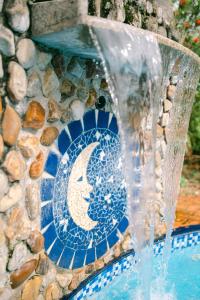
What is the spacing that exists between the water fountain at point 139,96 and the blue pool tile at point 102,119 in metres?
0.06

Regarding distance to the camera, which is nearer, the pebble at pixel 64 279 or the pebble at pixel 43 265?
the pebble at pixel 43 265

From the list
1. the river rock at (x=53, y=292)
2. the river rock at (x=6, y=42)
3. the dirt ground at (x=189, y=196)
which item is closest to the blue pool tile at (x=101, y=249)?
the river rock at (x=53, y=292)

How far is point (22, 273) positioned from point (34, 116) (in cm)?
68

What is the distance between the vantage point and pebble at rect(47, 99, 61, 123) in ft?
5.95

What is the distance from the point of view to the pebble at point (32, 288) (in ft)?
5.79

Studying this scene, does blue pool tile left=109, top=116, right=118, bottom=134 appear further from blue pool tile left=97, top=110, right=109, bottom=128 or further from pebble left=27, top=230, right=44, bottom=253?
pebble left=27, top=230, right=44, bottom=253

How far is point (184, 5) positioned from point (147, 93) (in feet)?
9.08

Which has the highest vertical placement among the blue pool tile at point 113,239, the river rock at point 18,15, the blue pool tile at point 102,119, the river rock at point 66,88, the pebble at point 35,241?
the river rock at point 18,15

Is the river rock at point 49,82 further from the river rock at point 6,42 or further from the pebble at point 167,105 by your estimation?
the pebble at point 167,105

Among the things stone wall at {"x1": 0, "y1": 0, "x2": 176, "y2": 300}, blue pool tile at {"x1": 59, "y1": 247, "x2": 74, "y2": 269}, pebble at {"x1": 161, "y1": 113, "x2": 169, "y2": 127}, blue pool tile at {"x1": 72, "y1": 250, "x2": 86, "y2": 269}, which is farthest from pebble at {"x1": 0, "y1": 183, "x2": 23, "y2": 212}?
pebble at {"x1": 161, "y1": 113, "x2": 169, "y2": 127}

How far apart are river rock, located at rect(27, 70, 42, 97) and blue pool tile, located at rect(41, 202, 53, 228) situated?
54 cm

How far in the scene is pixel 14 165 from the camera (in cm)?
159

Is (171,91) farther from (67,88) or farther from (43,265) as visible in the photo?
(43,265)

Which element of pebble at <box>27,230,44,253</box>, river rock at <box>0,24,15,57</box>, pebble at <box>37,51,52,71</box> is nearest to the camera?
river rock at <box>0,24,15,57</box>
